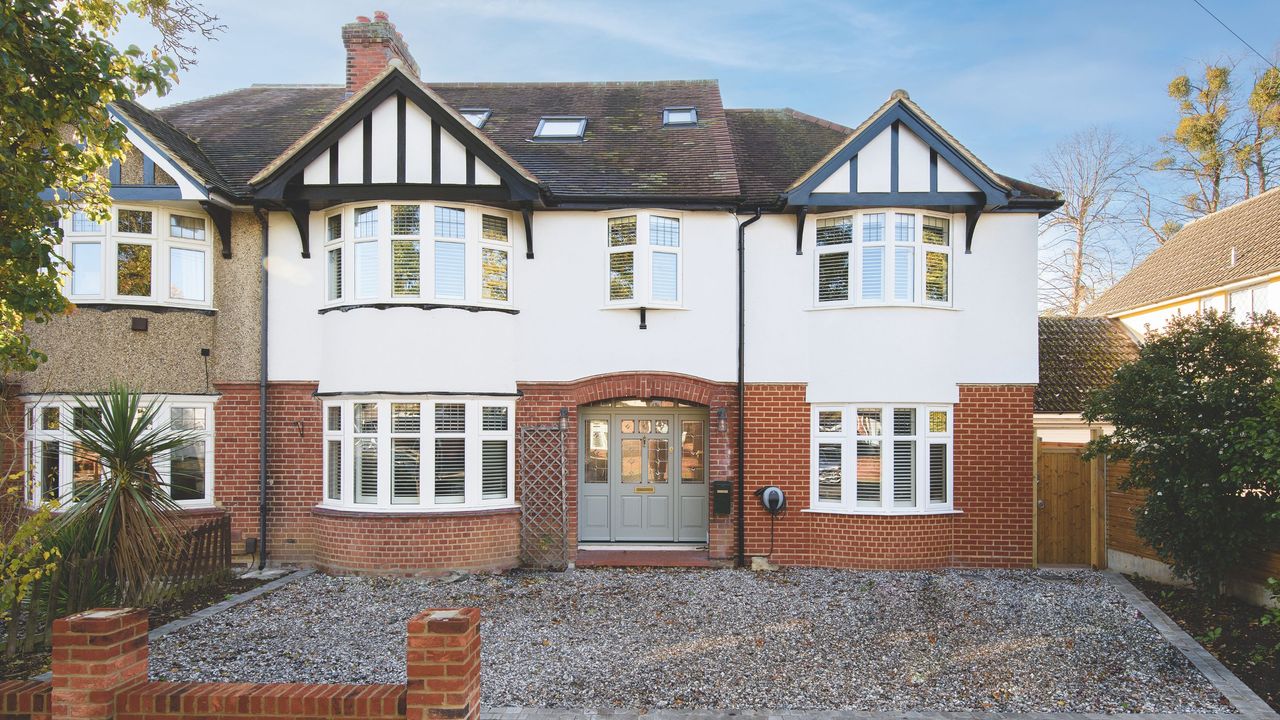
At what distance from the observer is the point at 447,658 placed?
3719mm

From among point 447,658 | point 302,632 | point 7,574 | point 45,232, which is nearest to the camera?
point 447,658

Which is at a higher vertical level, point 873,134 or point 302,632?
point 873,134

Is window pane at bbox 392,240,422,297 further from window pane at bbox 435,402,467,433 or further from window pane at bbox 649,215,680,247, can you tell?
window pane at bbox 649,215,680,247

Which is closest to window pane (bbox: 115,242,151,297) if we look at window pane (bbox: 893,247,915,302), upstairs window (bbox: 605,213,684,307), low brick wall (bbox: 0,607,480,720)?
upstairs window (bbox: 605,213,684,307)

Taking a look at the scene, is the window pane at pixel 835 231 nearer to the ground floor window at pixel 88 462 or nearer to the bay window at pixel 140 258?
the bay window at pixel 140 258

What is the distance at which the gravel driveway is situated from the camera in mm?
6164

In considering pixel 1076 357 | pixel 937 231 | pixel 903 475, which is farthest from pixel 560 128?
pixel 1076 357

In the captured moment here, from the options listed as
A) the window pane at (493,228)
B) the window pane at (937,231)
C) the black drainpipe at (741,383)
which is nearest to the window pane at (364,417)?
the window pane at (493,228)

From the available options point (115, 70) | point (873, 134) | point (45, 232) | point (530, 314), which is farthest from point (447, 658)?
point (873, 134)

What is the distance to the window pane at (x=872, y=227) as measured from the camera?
1062cm

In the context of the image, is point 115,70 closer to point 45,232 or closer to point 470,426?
point 45,232

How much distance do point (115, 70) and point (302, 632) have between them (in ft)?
18.4

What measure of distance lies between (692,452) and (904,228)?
4631 mm

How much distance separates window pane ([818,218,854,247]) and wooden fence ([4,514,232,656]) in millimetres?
9432
